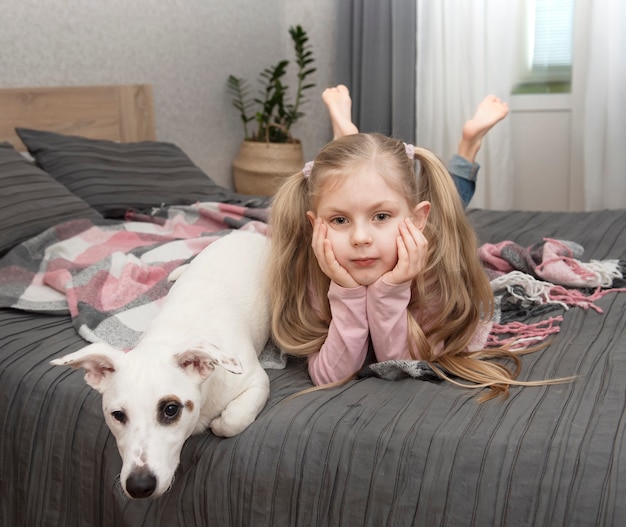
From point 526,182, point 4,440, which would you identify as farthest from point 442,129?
point 4,440

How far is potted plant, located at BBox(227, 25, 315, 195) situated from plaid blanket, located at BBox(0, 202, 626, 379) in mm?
1507

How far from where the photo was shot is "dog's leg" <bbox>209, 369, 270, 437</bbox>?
3.55 feet

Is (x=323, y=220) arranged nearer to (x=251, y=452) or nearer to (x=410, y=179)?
(x=410, y=179)

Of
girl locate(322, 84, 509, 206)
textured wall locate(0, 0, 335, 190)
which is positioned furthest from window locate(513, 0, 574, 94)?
girl locate(322, 84, 509, 206)

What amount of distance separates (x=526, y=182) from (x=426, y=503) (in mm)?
2939

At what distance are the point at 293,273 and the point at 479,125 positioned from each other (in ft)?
2.91

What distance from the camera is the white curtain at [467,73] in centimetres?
346

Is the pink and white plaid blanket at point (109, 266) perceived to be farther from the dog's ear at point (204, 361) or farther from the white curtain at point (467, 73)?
the white curtain at point (467, 73)

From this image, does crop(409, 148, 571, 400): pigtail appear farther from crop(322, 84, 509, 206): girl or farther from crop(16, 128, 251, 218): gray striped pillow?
crop(16, 128, 251, 218): gray striped pillow

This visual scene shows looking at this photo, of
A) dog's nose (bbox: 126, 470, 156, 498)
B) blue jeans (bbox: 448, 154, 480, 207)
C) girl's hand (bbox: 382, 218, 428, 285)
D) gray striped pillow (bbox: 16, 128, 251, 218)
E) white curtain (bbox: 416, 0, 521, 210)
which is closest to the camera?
dog's nose (bbox: 126, 470, 156, 498)

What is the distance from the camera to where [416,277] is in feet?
4.37

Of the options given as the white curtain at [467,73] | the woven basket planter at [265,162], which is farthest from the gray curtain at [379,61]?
the woven basket planter at [265,162]

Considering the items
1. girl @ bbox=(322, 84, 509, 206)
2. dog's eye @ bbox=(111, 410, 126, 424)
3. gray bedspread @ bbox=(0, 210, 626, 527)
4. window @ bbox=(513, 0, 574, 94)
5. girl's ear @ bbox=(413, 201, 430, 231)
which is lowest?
gray bedspread @ bbox=(0, 210, 626, 527)

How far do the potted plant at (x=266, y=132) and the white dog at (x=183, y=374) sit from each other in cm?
204
